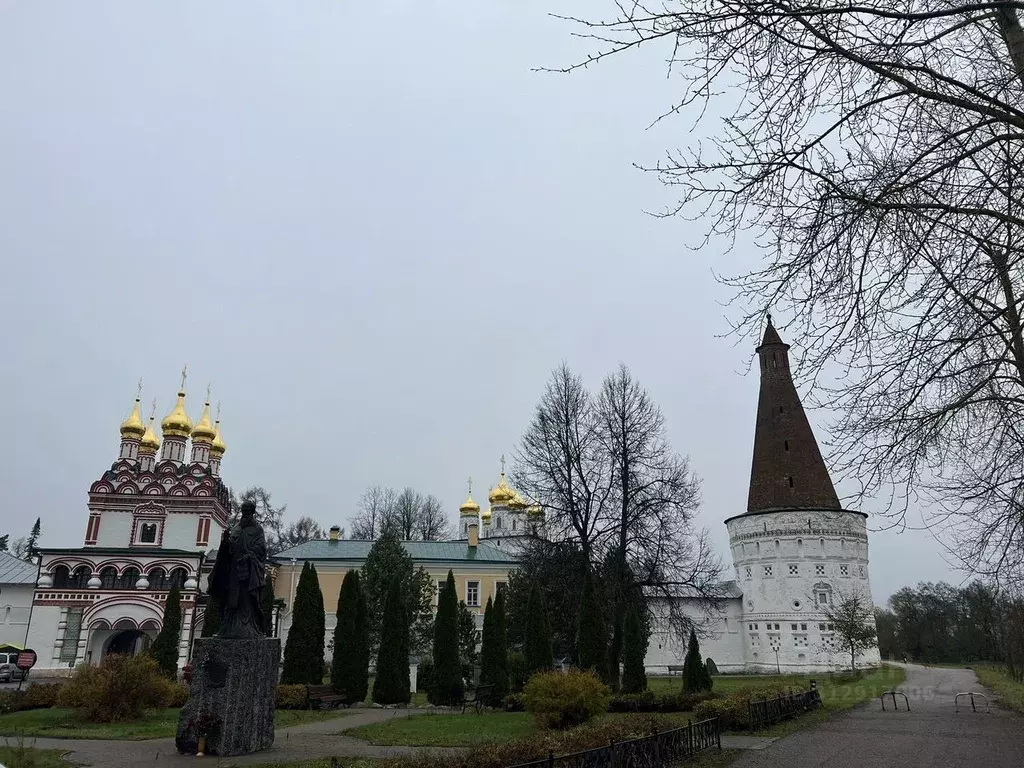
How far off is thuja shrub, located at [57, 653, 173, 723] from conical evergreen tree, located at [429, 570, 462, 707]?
742cm

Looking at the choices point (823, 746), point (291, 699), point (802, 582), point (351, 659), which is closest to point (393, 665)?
point (351, 659)

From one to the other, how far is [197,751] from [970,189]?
35.8ft

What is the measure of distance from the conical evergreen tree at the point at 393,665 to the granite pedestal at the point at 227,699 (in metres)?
9.83

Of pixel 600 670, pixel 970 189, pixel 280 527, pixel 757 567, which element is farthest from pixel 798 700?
pixel 280 527

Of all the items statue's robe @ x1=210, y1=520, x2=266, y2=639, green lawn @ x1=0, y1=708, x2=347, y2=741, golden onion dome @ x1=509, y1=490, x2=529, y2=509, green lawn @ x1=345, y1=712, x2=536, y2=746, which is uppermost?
golden onion dome @ x1=509, y1=490, x2=529, y2=509

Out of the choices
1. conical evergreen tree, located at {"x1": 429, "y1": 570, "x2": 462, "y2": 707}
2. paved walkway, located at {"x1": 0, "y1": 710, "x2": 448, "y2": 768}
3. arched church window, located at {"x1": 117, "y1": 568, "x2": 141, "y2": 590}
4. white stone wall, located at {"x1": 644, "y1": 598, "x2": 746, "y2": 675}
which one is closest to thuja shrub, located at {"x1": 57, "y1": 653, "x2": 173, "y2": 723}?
paved walkway, located at {"x1": 0, "y1": 710, "x2": 448, "y2": 768}

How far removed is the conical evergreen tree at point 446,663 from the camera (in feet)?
64.4

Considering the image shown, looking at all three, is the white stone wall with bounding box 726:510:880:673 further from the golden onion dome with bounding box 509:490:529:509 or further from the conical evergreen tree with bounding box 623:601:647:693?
the conical evergreen tree with bounding box 623:601:647:693

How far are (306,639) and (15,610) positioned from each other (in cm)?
2180

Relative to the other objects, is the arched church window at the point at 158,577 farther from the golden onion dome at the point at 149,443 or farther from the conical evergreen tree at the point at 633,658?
the conical evergreen tree at the point at 633,658

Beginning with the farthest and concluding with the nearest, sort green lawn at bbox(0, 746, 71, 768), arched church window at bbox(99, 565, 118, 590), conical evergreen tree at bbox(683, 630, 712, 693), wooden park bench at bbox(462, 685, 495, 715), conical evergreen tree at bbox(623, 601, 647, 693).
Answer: arched church window at bbox(99, 565, 118, 590)
conical evergreen tree at bbox(623, 601, 647, 693)
conical evergreen tree at bbox(683, 630, 712, 693)
wooden park bench at bbox(462, 685, 495, 715)
green lawn at bbox(0, 746, 71, 768)

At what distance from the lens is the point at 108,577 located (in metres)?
32.2

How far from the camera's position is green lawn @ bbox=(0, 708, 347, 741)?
488 inches

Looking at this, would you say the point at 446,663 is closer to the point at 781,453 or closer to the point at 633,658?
A: the point at 633,658
